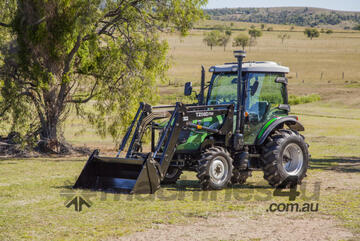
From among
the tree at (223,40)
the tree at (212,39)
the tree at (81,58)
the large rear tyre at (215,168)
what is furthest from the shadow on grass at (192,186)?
the tree at (223,40)

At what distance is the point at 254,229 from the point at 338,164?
9044 millimetres

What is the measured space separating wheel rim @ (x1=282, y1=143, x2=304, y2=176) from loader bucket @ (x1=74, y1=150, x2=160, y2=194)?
316 cm

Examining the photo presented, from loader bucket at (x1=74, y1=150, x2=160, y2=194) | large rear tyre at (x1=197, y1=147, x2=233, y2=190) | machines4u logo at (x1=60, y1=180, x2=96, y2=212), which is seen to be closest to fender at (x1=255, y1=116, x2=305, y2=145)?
large rear tyre at (x1=197, y1=147, x2=233, y2=190)

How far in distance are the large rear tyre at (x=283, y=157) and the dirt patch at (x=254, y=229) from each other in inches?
93.0

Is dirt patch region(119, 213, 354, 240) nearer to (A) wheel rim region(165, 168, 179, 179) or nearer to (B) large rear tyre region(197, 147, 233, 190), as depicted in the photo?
(B) large rear tyre region(197, 147, 233, 190)

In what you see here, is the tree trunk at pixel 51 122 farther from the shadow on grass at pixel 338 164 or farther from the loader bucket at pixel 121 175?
the loader bucket at pixel 121 175

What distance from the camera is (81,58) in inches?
781

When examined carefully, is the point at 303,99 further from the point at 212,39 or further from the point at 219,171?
the point at 212,39

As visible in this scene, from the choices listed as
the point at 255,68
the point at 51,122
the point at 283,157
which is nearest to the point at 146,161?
the point at 255,68

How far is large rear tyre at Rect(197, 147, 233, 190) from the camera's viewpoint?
417 inches

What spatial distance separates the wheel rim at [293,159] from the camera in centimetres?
1202

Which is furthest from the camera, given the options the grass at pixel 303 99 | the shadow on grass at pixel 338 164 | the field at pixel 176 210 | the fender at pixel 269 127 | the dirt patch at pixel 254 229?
the grass at pixel 303 99

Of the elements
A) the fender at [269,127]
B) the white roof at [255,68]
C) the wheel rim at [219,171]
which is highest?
the white roof at [255,68]

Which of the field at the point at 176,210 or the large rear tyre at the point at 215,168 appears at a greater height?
the large rear tyre at the point at 215,168
